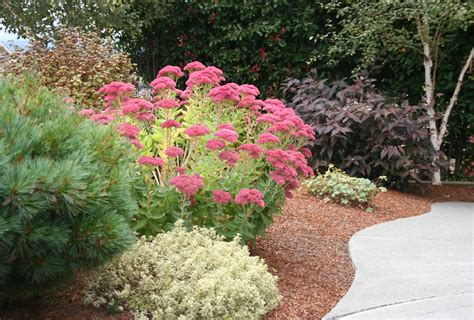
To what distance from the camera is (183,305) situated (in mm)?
3068

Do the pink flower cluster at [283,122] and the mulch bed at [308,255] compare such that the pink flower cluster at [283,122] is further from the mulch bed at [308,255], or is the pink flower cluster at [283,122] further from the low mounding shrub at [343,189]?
the low mounding shrub at [343,189]

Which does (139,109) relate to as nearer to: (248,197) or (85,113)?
(85,113)

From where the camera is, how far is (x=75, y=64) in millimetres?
8195

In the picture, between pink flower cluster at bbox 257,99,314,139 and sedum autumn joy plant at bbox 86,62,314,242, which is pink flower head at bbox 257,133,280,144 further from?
pink flower cluster at bbox 257,99,314,139

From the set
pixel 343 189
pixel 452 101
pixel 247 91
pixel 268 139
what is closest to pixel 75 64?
pixel 343 189

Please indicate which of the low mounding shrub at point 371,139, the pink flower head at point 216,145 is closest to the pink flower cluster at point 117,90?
the pink flower head at point 216,145

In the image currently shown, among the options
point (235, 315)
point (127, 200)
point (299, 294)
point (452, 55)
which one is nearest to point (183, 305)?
point (235, 315)

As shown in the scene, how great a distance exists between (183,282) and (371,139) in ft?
16.7

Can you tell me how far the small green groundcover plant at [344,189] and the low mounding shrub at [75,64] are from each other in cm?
310

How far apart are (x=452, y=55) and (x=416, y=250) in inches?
198

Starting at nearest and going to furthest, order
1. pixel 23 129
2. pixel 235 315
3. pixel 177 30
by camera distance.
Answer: pixel 23 129 → pixel 235 315 → pixel 177 30

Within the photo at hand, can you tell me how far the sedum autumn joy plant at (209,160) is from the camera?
12.4 ft

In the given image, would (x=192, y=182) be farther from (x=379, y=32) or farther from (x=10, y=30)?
(x=10, y=30)

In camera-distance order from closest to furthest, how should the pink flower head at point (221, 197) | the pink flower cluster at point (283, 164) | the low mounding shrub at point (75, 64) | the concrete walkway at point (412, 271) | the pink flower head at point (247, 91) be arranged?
the concrete walkway at point (412, 271) → the pink flower head at point (221, 197) → the pink flower cluster at point (283, 164) → the pink flower head at point (247, 91) → the low mounding shrub at point (75, 64)
